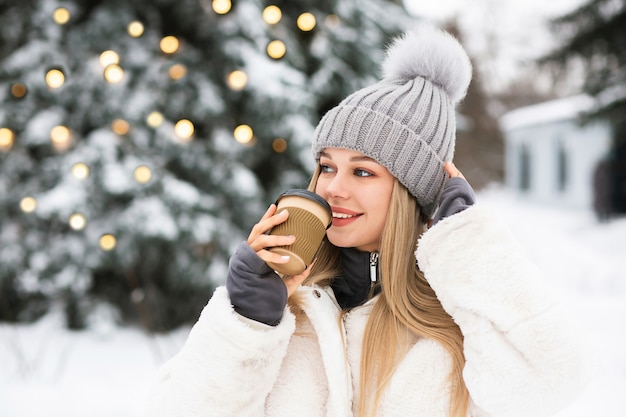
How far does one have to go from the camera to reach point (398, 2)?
221 inches

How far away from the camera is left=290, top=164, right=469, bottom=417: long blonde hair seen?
1503 millimetres

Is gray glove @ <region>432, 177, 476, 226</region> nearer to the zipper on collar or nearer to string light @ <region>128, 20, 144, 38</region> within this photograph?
the zipper on collar

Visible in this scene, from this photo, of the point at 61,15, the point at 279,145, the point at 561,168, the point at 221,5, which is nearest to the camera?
the point at 221,5

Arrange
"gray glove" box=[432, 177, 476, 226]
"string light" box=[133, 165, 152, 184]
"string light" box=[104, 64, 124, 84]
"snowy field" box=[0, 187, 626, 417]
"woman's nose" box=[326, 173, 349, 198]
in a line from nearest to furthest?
"gray glove" box=[432, 177, 476, 226], "woman's nose" box=[326, 173, 349, 198], "snowy field" box=[0, 187, 626, 417], "string light" box=[104, 64, 124, 84], "string light" box=[133, 165, 152, 184]

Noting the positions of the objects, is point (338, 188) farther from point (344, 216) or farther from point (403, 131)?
point (403, 131)

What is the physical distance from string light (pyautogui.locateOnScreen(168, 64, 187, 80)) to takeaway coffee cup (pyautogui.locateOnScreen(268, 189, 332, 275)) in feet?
10.6

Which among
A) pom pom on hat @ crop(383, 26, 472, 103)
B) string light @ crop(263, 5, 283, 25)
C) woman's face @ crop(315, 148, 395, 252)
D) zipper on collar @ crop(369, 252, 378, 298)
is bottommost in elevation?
zipper on collar @ crop(369, 252, 378, 298)

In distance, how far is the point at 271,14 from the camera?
4164 mm

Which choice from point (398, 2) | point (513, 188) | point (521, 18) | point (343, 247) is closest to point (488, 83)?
point (521, 18)

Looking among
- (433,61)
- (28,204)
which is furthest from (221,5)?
(433,61)

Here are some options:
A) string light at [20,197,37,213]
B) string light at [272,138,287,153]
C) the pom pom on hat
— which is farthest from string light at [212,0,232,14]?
→ the pom pom on hat

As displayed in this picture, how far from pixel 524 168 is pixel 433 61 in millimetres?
24034

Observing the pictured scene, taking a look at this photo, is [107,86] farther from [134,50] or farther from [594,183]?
[594,183]

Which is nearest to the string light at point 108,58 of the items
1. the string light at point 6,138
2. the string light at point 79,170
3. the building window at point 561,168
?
the string light at point 79,170
